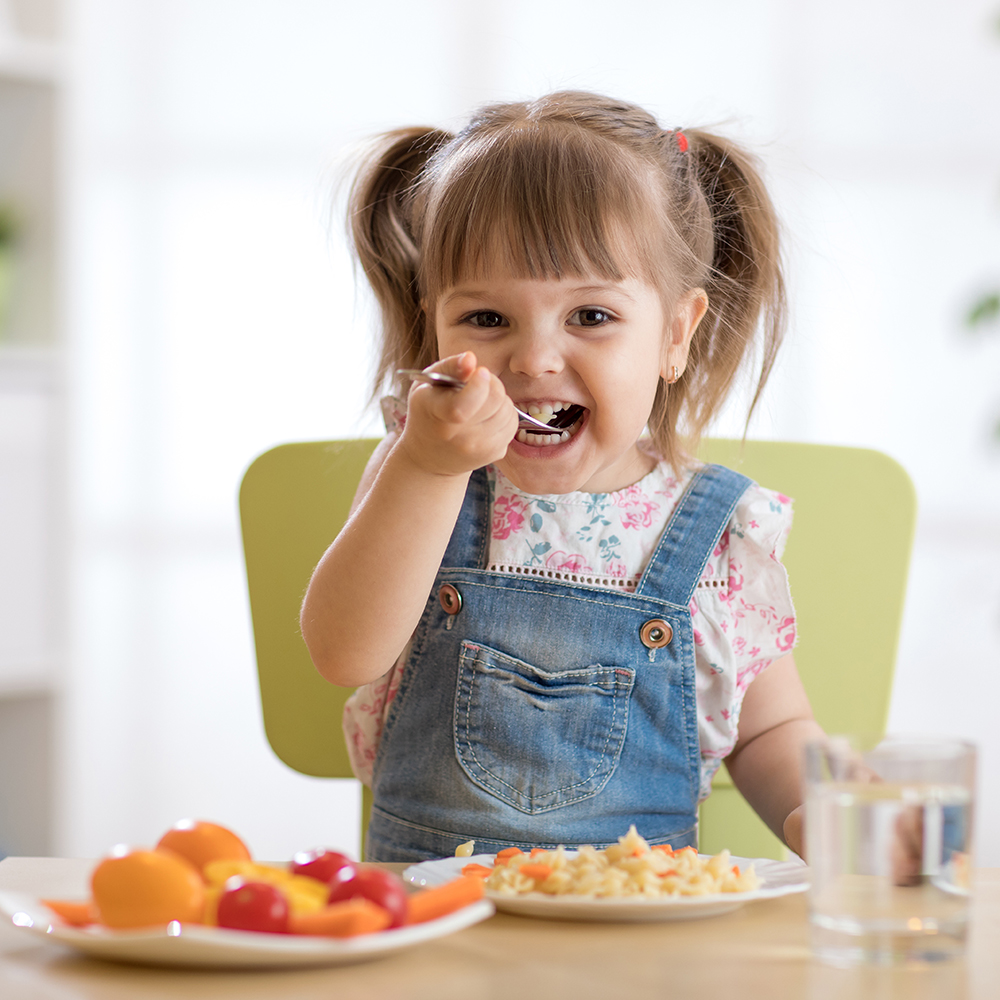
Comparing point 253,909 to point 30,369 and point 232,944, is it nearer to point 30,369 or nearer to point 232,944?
point 232,944

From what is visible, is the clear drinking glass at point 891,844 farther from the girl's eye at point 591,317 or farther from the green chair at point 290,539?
the green chair at point 290,539

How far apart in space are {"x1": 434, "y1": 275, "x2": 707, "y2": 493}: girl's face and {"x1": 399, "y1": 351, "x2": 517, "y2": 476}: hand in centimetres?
13

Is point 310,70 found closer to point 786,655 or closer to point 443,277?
point 443,277

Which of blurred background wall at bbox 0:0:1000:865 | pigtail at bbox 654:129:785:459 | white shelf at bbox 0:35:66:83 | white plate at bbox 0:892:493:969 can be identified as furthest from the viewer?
blurred background wall at bbox 0:0:1000:865

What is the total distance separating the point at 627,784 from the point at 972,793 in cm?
44

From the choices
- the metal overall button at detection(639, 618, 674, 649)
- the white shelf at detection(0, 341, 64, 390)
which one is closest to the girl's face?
the metal overall button at detection(639, 618, 674, 649)

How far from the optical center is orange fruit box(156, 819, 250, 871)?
1.59 ft

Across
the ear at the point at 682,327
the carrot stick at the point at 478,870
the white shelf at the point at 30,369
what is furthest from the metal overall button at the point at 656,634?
the white shelf at the point at 30,369

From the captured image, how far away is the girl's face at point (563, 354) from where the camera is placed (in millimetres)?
855

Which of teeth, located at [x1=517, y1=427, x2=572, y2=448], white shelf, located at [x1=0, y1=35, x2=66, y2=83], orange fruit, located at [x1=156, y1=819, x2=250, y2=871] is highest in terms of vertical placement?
white shelf, located at [x1=0, y1=35, x2=66, y2=83]

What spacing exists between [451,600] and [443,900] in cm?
44

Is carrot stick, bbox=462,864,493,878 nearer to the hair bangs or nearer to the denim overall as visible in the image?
the denim overall

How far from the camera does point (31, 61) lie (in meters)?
1.79

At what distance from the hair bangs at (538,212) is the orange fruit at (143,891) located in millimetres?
524
